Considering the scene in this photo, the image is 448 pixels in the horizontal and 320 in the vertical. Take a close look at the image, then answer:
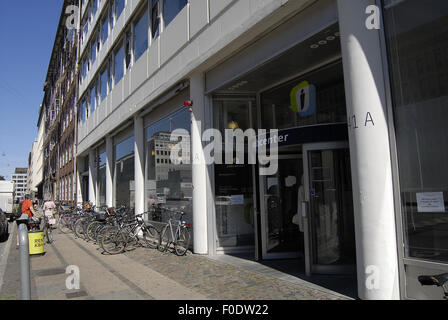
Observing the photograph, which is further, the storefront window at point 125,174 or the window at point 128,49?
the storefront window at point 125,174

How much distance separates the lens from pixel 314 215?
269 inches

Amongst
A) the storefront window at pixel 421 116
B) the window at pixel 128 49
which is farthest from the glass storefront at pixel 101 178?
the storefront window at pixel 421 116

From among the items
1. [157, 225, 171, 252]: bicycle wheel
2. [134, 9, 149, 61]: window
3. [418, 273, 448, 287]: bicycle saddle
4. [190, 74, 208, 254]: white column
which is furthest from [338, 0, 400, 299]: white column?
[134, 9, 149, 61]: window

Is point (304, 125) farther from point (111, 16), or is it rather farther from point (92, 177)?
point (92, 177)

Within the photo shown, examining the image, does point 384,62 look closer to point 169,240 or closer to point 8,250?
point 169,240

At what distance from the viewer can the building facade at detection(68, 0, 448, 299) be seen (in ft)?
15.9

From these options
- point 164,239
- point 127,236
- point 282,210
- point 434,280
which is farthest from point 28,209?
point 434,280

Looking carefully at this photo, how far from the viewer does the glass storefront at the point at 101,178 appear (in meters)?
22.2

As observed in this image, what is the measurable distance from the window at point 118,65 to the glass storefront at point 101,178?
617cm

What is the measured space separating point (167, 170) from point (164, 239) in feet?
9.80

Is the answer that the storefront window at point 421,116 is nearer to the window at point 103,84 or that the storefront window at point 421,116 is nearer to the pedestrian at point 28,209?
the pedestrian at point 28,209

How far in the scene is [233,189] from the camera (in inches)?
380
